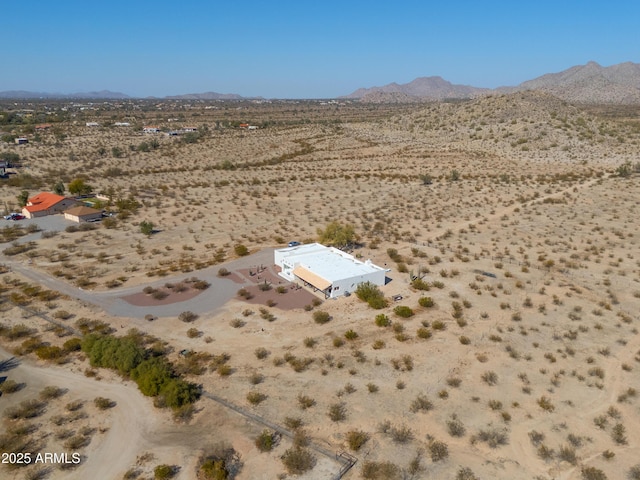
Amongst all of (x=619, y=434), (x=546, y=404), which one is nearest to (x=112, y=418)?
(x=546, y=404)

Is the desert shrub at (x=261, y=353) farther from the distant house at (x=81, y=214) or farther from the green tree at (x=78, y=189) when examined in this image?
the green tree at (x=78, y=189)

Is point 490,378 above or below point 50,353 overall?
above

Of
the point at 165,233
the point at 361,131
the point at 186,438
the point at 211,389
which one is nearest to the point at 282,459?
the point at 186,438

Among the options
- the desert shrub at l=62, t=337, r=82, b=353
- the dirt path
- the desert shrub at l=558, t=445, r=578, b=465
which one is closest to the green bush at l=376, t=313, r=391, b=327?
the desert shrub at l=558, t=445, r=578, b=465

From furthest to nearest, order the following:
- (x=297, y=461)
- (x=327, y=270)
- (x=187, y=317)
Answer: (x=327, y=270)
(x=187, y=317)
(x=297, y=461)

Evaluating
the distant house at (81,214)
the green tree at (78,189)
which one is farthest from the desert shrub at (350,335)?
the green tree at (78,189)

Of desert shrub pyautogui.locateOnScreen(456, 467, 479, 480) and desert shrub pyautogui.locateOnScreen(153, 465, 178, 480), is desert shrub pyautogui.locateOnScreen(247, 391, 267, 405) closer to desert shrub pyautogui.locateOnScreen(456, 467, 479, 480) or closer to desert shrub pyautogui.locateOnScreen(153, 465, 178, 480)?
desert shrub pyautogui.locateOnScreen(153, 465, 178, 480)

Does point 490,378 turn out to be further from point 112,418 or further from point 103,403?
point 103,403
